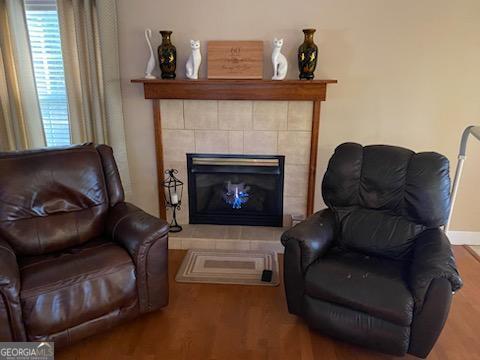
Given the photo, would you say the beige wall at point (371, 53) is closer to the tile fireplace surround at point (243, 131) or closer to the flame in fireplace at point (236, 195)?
the tile fireplace surround at point (243, 131)

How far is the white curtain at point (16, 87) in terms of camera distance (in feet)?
9.37

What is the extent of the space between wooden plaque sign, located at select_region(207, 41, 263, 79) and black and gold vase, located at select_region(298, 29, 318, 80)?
1.06 feet

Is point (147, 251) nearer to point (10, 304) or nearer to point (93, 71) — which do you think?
point (10, 304)

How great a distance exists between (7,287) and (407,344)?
196 cm

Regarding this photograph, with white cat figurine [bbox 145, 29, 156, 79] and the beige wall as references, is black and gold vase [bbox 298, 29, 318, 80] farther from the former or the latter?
white cat figurine [bbox 145, 29, 156, 79]

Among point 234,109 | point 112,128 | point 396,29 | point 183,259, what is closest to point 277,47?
point 234,109

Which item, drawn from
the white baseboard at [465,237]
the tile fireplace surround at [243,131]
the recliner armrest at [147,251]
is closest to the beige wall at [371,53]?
the tile fireplace surround at [243,131]

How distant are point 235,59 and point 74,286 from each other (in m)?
2.00

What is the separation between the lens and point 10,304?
5.44 ft

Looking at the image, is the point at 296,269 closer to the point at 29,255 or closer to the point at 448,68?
the point at 29,255

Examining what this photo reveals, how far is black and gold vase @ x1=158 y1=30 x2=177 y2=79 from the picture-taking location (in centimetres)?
277

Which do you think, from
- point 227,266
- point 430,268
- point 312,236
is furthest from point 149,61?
point 430,268

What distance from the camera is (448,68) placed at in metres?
2.79

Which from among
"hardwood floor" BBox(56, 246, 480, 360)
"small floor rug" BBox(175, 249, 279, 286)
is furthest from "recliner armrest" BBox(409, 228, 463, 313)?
"small floor rug" BBox(175, 249, 279, 286)
